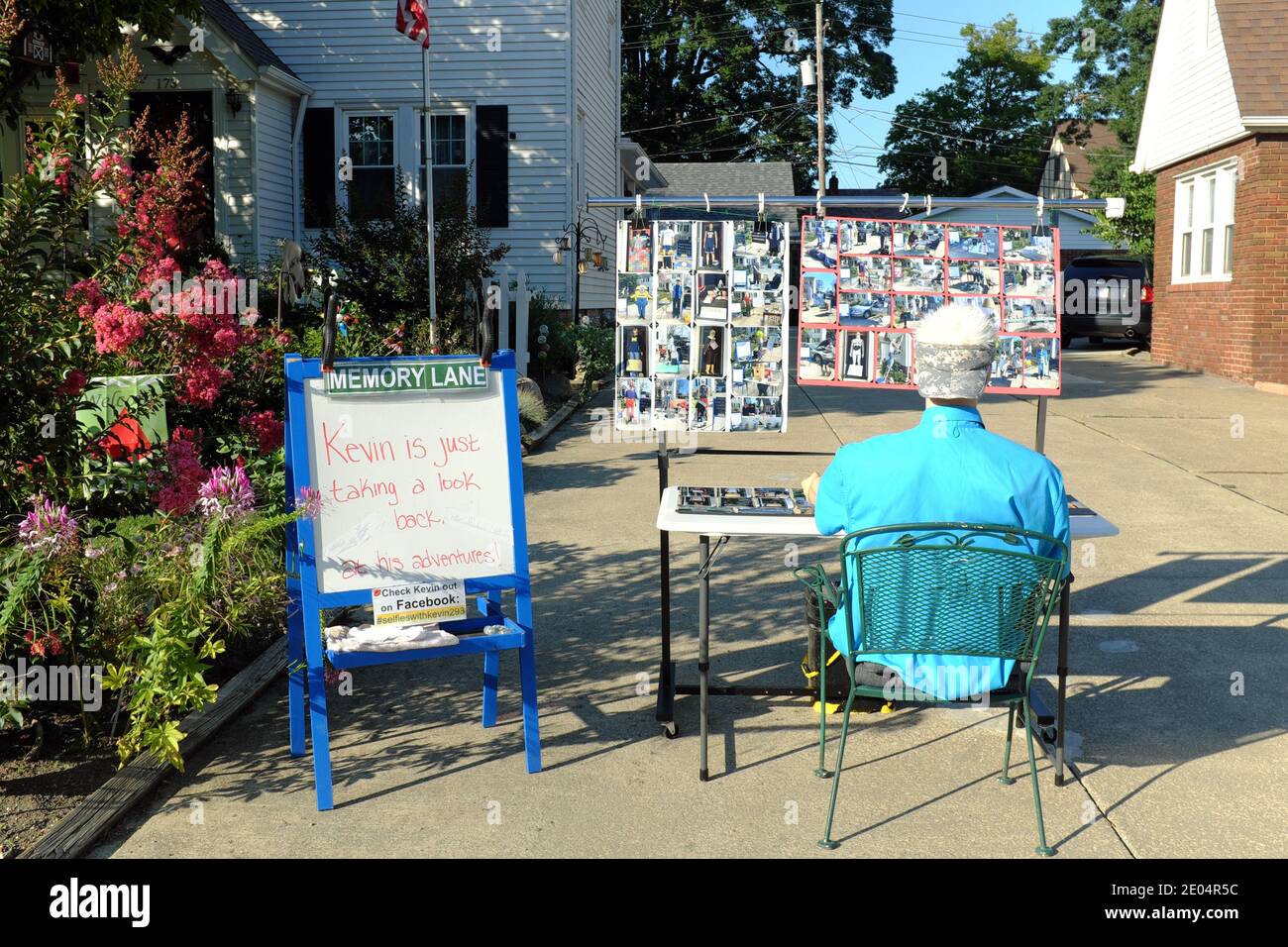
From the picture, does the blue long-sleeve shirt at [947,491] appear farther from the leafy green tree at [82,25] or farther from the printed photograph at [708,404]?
the leafy green tree at [82,25]

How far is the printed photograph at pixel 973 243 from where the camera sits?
556 centimetres

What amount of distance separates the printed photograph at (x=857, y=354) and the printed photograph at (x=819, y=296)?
121 mm

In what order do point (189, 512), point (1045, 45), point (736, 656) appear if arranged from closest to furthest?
1. point (189, 512)
2. point (736, 656)
3. point (1045, 45)

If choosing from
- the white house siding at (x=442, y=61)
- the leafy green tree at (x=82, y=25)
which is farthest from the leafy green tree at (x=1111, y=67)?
the leafy green tree at (x=82, y=25)

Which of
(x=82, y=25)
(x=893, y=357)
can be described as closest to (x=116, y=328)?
(x=893, y=357)

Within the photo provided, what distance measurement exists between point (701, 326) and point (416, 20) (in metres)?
8.45

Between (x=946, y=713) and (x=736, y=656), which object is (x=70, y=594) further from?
(x=946, y=713)

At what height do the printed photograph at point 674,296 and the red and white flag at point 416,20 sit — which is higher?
the red and white flag at point 416,20

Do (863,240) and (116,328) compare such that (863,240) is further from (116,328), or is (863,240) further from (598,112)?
(598,112)

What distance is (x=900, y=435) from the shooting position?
3.92 m

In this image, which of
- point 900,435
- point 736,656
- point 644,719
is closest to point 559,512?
point 736,656

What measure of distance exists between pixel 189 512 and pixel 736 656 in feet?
8.30

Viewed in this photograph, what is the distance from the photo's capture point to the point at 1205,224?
64.5ft

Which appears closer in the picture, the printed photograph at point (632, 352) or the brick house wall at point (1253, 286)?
the printed photograph at point (632, 352)
